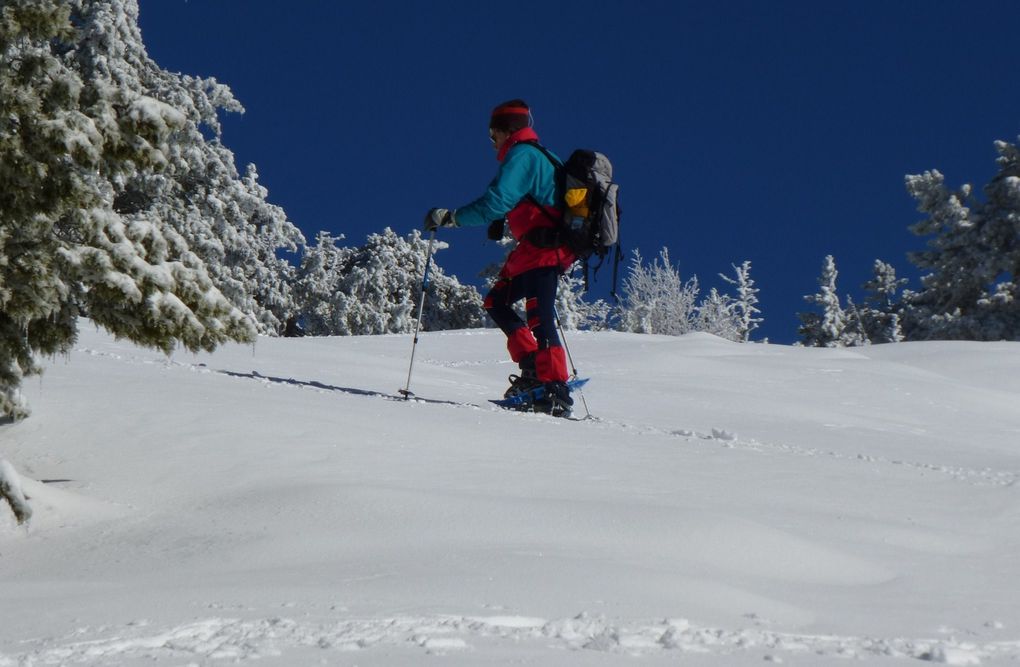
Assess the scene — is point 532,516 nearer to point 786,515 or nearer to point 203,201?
point 786,515

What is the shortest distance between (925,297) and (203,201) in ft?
83.3

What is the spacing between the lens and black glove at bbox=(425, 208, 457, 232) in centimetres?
801

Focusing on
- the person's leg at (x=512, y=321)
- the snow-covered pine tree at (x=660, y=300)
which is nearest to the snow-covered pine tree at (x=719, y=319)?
the snow-covered pine tree at (x=660, y=300)

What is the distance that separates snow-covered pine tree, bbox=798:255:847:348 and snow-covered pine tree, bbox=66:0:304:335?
2851 centimetres

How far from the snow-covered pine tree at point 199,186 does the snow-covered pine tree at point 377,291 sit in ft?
43.3

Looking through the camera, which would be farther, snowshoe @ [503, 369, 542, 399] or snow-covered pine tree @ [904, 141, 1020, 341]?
snow-covered pine tree @ [904, 141, 1020, 341]

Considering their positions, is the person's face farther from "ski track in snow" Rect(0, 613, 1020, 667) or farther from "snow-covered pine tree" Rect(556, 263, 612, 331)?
"snow-covered pine tree" Rect(556, 263, 612, 331)

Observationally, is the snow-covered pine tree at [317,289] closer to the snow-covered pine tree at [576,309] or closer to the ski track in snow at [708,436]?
the snow-covered pine tree at [576,309]

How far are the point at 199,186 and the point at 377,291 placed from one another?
68.4 feet

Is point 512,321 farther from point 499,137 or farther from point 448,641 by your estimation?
point 448,641

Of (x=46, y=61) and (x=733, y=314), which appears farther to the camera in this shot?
(x=733, y=314)

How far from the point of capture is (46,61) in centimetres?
456

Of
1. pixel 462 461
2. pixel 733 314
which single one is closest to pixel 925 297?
pixel 733 314

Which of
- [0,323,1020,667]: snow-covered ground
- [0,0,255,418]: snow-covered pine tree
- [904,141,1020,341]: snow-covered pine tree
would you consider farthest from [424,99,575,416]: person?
[904,141,1020,341]: snow-covered pine tree
